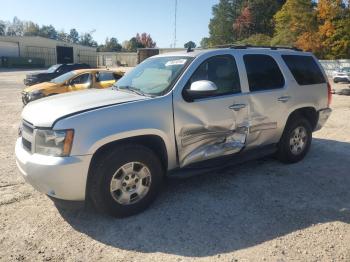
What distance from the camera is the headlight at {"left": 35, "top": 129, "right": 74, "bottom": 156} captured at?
3615 mm

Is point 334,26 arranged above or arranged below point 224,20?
below

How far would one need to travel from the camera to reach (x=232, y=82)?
4.94 metres

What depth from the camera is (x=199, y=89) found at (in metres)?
4.23

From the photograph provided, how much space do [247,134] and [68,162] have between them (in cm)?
260

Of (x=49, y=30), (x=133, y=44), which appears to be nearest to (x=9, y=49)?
(x=133, y=44)

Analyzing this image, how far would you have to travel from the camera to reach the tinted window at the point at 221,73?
4657 millimetres

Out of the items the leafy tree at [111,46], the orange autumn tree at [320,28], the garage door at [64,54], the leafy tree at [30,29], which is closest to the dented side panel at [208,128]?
the orange autumn tree at [320,28]

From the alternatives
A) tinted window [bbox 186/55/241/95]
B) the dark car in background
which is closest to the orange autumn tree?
the dark car in background

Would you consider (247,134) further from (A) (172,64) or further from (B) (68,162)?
(B) (68,162)

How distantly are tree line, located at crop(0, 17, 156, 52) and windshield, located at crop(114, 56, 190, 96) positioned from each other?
9542 cm

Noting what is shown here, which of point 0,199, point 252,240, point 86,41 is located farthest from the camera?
point 86,41

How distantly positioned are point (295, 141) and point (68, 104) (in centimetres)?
380

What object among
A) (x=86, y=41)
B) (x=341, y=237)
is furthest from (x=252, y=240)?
(x=86, y=41)

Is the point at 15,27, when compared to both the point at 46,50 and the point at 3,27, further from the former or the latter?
the point at 46,50
